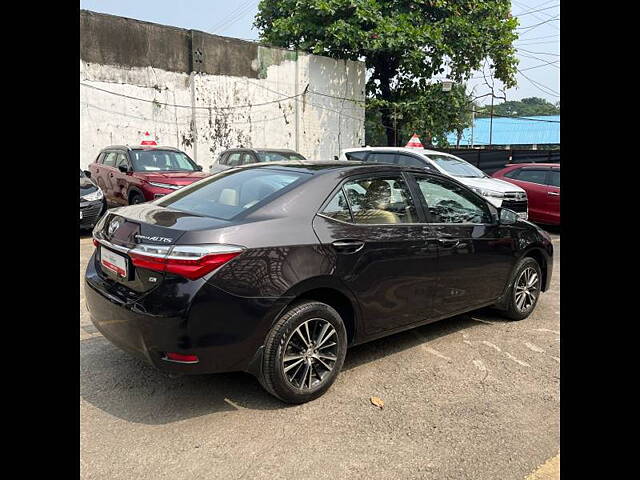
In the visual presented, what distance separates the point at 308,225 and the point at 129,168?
8303 mm

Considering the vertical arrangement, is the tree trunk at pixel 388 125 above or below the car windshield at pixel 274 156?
above

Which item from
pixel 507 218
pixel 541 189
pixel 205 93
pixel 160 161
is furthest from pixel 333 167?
pixel 205 93

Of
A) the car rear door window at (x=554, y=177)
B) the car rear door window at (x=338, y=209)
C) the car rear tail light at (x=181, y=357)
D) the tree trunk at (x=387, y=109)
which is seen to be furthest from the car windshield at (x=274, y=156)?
the tree trunk at (x=387, y=109)

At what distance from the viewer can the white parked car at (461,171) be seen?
33.9ft

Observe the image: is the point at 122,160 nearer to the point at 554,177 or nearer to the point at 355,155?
the point at 355,155

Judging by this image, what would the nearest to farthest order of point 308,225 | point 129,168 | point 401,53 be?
point 308,225 → point 129,168 → point 401,53

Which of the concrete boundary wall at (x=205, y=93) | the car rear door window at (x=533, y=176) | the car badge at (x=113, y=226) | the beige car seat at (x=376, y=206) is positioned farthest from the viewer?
the concrete boundary wall at (x=205, y=93)

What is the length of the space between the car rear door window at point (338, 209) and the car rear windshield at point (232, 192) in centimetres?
25

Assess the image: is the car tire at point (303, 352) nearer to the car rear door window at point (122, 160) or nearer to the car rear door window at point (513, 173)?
the car rear door window at point (122, 160)
